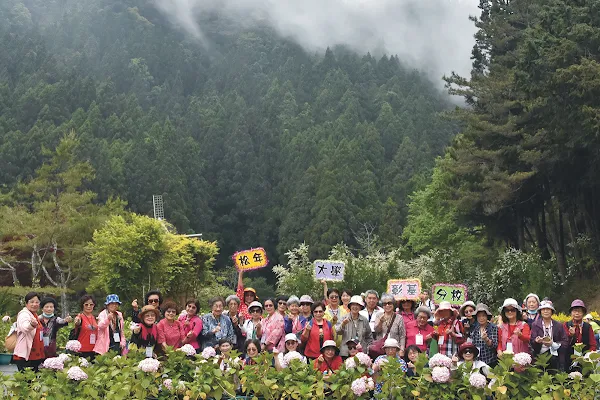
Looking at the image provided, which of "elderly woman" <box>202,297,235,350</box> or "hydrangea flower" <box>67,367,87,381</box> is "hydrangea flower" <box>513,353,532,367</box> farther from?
"hydrangea flower" <box>67,367,87,381</box>

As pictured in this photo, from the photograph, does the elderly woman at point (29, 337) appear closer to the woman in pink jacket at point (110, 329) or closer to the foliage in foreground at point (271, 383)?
the woman in pink jacket at point (110, 329)

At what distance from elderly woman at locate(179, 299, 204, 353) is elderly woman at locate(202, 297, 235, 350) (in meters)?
0.07

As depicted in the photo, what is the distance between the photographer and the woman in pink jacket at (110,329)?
970 centimetres

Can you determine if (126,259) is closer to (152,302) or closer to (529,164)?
(529,164)

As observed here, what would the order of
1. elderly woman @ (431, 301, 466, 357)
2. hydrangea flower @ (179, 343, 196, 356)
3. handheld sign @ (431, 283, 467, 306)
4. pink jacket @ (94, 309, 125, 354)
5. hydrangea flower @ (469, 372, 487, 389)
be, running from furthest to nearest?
handheld sign @ (431, 283, 467, 306)
pink jacket @ (94, 309, 125, 354)
elderly woman @ (431, 301, 466, 357)
hydrangea flower @ (179, 343, 196, 356)
hydrangea flower @ (469, 372, 487, 389)

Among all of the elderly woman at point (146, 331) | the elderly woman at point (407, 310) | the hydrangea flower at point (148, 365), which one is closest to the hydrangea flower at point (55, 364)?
the hydrangea flower at point (148, 365)

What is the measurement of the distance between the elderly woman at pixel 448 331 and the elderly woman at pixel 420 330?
0.09 m

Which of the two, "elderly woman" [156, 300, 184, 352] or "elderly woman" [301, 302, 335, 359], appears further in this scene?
"elderly woman" [156, 300, 184, 352]

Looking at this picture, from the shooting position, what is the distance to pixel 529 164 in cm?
2819

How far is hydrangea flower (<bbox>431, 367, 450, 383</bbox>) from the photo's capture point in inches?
276

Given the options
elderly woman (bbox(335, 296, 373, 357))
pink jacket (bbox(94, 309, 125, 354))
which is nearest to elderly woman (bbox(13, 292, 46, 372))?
pink jacket (bbox(94, 309, 125, 354))

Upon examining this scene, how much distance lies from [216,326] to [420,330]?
219cm

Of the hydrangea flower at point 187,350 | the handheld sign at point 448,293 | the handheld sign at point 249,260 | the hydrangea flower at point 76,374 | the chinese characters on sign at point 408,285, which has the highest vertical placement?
the handheld sign at point 249,260

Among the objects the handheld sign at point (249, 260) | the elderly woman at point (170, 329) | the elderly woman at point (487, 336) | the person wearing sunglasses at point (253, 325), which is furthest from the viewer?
the handheld sign at point (249, 260)
